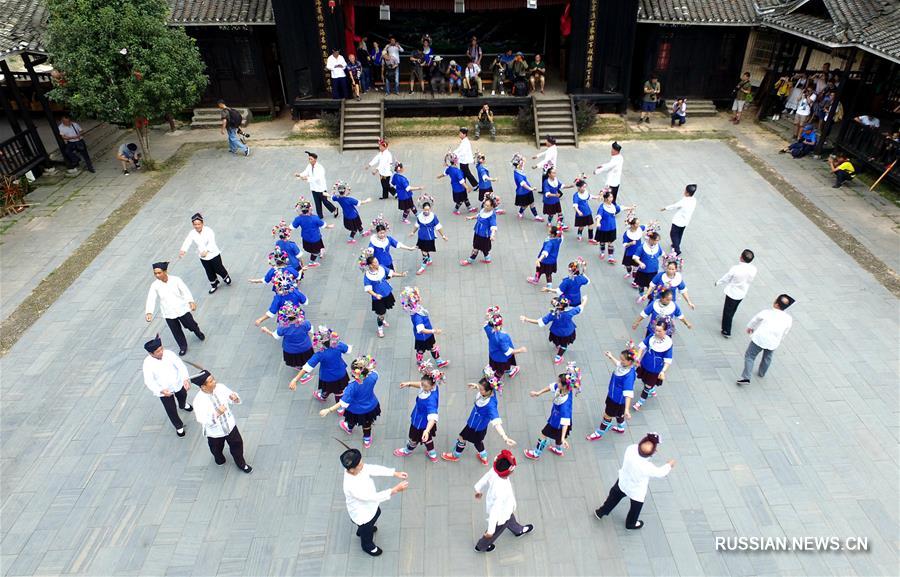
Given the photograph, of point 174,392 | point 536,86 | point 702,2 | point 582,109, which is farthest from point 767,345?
point 702,2

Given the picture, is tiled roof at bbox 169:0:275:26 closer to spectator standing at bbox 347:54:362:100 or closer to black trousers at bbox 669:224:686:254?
spectator standing at bbox 347:54:362:100

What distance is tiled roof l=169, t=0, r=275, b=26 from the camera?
54.6ft

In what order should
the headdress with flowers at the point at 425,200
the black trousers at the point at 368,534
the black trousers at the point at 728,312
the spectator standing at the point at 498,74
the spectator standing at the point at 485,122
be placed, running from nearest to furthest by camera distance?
the black trousers at the point at 368,534, the black trousers at the point at 728,312, the headdress with flowers at the point at 425,200, the spectator standing at the point at 485,122, the spectator standing at the point at 498,74

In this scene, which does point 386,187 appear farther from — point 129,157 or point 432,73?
point 129,157

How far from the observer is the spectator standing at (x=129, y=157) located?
598 inches

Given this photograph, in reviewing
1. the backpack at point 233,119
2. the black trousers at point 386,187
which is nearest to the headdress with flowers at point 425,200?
the black trousers at point 386,187

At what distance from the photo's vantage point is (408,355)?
8.94 metres

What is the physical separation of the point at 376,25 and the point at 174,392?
16.2 m

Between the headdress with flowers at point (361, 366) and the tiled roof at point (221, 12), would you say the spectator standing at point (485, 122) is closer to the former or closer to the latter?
the tiled roof at point (221, 12)

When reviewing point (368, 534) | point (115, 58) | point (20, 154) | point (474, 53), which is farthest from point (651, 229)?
point (20, 154)

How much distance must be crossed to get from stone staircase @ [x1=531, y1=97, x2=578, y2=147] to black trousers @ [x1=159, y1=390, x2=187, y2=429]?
12543 millimetres

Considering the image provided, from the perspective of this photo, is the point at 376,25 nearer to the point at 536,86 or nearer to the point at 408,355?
the point at 536,86

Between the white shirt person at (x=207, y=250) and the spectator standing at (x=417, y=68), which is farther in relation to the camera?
the spectator standing at (x=417, y=68)

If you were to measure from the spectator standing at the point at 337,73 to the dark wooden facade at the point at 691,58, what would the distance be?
10.1m
